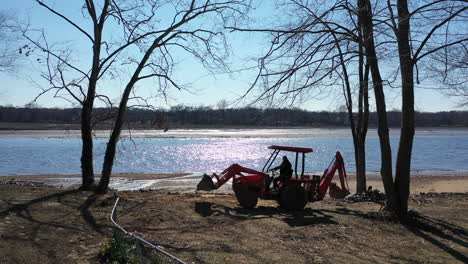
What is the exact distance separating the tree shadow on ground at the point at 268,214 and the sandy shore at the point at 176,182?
1118 centimetres

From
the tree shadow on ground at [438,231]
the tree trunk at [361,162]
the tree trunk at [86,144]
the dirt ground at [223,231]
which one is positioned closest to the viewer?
the dirt ground at [223,231]

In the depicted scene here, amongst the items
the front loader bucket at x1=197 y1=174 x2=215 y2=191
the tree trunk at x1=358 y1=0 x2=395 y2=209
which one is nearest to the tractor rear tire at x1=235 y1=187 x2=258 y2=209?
the front loader bucket at x1=197 y1=174 x2=215 y2=191

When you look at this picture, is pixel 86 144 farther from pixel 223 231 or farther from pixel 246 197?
pixel 223 231

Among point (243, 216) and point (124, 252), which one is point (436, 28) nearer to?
point (243, 216)

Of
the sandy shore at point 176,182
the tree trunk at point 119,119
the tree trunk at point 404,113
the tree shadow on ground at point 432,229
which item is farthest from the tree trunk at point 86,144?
the sandy shore at point 176,182

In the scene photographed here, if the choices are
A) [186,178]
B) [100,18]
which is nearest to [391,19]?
[100,18]

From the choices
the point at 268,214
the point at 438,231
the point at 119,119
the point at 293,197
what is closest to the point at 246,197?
the point at 268,214

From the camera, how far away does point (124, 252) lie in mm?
6723

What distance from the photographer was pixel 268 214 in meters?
11.2

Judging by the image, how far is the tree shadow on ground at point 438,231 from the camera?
8.59 m

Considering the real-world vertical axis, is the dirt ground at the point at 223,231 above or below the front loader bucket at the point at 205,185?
below

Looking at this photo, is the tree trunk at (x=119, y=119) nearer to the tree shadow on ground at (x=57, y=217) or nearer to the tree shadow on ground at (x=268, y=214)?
the tree shadow on ground at (x=57, y=217)

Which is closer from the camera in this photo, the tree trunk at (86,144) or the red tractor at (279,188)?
the red tractor at (279,188)

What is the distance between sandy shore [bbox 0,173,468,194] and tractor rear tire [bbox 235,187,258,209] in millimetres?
10962
